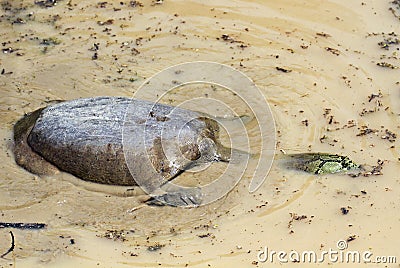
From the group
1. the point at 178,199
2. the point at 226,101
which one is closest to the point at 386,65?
the point at 226,101

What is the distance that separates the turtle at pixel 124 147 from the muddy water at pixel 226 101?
20cm

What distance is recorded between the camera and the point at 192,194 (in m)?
7.76

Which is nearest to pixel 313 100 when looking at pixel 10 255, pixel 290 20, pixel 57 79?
pixel 290 20

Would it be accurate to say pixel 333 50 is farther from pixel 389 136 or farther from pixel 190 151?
pixel 190 151

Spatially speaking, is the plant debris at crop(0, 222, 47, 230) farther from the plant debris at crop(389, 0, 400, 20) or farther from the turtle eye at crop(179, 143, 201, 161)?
the plant debris at crop(389, 0, 400, 20)

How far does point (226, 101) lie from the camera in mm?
9156

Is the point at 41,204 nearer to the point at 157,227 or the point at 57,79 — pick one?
the point at 157,227

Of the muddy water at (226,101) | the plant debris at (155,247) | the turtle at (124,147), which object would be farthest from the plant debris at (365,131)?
the plant debris at (155,247)

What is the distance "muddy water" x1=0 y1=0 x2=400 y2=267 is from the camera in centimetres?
720

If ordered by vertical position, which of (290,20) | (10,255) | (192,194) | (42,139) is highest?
(290,20)

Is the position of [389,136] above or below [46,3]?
below

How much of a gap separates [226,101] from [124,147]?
223 cm

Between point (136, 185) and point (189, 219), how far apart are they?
94 centimetres

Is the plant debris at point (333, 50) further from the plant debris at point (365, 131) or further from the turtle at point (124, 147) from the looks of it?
the turtle at point (124, 147)
